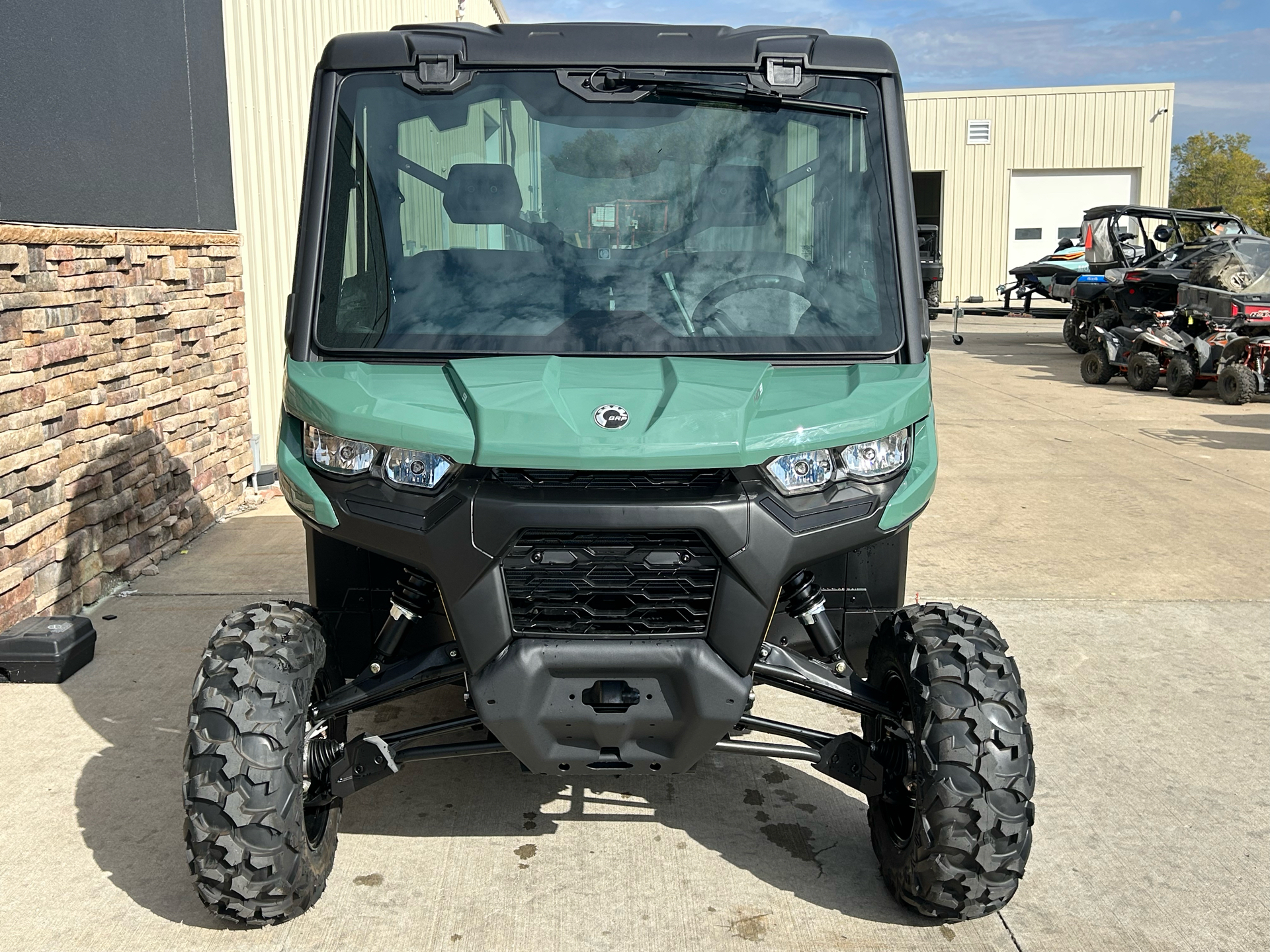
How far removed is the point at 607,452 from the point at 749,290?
3.20 ft

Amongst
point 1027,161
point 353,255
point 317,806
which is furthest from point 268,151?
point 1027,161

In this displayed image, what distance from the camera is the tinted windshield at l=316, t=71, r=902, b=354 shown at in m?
3.70

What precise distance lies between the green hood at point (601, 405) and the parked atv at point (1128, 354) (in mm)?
12885

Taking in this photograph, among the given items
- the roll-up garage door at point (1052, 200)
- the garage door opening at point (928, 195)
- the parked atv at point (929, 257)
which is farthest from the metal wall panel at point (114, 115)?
the garage door opening at point (928, 195)

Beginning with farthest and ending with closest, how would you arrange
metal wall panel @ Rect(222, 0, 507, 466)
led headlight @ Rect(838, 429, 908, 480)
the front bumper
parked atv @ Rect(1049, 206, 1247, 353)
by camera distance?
1. parked atv @ Rect(1049, 206, 1247, 353)
2. metal wall panel @ Rect(222, 0, 507, 466)
3. led headlight @ Rect(838, 429, 908, 480)
4. the front bumper

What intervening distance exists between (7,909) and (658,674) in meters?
1.95

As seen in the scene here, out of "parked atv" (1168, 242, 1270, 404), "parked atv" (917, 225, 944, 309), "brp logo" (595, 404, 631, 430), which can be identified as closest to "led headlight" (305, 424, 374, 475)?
"brp logo" (595, 404, 631, 430)

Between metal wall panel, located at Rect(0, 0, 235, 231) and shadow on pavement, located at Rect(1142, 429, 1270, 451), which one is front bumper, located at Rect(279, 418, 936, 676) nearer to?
metal wall panel, located at Rect(0, 0, 235, 231)

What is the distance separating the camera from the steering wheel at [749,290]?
12.0 feet

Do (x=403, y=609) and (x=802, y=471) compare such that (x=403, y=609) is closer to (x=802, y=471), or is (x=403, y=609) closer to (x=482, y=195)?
(x=802, y=471)

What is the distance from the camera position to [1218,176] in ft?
209

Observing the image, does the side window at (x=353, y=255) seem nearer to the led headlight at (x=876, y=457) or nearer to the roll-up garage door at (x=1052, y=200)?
the led headlight at (x=876, y=457)

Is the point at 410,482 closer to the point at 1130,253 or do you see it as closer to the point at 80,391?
the point at 80,391

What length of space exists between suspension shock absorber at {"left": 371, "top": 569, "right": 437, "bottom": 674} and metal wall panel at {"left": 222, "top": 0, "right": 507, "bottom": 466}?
574cm
